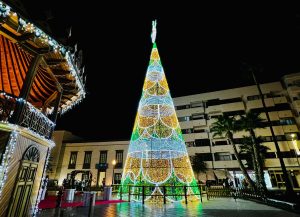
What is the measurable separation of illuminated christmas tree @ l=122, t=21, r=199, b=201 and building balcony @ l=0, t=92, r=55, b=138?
21.7ft

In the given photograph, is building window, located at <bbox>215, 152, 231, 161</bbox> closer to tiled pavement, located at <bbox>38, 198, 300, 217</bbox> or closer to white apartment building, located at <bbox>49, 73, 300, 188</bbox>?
white apartment building, located at <bbox>49, 73, 300, 188</bbox>

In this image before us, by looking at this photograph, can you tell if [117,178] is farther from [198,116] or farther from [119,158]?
[198,116]

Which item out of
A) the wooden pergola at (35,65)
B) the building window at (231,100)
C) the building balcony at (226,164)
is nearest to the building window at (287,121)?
the building window at (231,100)

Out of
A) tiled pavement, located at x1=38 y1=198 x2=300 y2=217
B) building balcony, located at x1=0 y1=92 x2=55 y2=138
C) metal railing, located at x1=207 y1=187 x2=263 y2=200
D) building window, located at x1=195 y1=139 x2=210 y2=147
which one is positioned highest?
building window, located at x1=195 y1=139 x2=210 y2=147

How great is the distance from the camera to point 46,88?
9773 millimetres

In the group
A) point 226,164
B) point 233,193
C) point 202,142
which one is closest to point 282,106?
point 226,164

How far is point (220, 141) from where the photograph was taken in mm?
36625

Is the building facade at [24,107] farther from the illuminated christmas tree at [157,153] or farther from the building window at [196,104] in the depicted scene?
the building window at [196,104]

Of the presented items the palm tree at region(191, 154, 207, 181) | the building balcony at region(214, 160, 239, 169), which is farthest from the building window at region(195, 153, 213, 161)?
the palm tree at region(191, 154, 207, 181)

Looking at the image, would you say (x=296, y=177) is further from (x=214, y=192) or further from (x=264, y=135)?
(x=214, y=192)

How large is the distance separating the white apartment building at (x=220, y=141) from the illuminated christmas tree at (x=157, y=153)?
18409 millimetres

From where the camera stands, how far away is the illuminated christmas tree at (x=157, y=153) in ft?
38.0

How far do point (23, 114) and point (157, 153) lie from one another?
27.5ft

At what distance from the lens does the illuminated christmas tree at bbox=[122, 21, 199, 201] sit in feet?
38.0
